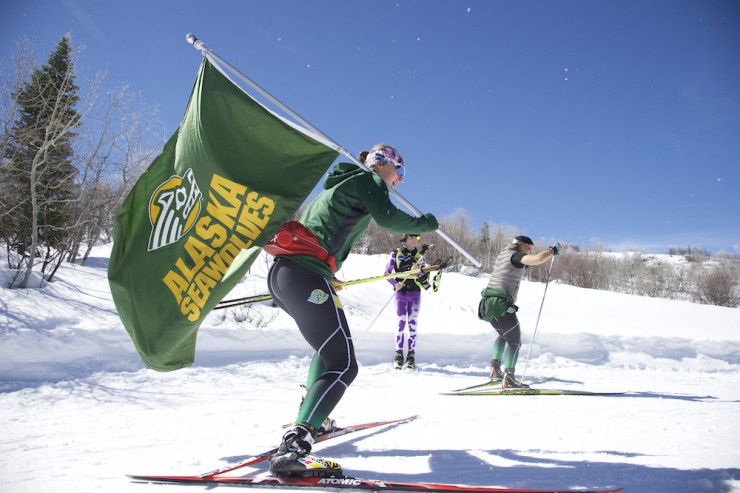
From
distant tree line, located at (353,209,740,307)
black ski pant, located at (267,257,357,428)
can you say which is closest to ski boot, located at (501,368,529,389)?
black ski pant, located at (267,257,357,428)

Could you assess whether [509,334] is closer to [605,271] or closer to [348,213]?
[348,213]

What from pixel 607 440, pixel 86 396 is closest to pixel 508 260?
pixel 607 440

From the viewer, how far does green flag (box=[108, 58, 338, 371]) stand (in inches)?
111

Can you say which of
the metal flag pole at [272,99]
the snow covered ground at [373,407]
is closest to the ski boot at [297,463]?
the snow covered ground at [373,407]

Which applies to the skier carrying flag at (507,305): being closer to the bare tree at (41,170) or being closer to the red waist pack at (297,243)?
the red waist pack at (297,243)

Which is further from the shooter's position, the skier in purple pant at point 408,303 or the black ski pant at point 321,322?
the skier in purple pant at point 408,303

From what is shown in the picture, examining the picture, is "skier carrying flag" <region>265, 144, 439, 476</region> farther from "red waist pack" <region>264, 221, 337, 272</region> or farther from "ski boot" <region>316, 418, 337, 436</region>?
"ski boot" <region>316, 418, 337, 436</region>

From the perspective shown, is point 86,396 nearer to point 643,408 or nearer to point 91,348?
point 91,348

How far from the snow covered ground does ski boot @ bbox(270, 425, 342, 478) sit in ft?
1.27

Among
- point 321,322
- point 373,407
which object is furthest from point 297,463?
point 373,407

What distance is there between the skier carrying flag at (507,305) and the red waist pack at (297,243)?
3886 mm

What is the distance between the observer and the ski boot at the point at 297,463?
2318 mm

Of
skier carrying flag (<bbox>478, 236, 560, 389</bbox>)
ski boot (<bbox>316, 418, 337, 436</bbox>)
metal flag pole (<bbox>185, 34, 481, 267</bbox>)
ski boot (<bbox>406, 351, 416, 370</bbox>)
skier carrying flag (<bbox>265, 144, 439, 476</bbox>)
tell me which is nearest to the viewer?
skier carrying flag (<bbox>265, 144, 439, 476</bbox>)

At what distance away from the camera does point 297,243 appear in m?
2.76
